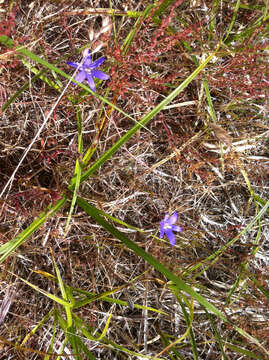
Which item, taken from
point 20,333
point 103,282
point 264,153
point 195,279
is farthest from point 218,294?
point 20,333

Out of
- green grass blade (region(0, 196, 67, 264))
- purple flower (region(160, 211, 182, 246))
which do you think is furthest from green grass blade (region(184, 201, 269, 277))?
green grass blade (region(0, 196, 67, 264))

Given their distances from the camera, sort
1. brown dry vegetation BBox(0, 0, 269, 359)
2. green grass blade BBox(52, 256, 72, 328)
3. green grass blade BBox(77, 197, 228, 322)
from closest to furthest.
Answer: green grass blade BBox(77, 197, 228, 322) → green grass blade BBox(52, 256, 72, 328) → brown dry vegetation BBox(0, 0, 269, 359)

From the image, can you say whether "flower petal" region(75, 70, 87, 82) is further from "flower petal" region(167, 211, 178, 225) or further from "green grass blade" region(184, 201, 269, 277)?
"green grass blade" region(184, 201, 269, 277)

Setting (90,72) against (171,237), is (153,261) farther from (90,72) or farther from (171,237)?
(90,72)

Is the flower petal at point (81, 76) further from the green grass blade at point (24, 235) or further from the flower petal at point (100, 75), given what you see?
the green grass blade at point (24, 235)

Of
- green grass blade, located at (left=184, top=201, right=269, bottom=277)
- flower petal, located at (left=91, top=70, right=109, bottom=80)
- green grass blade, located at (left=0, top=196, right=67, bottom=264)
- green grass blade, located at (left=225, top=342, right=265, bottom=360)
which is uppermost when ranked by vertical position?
flower petal, located at (left=91, top=70, right=109, bottom=80)

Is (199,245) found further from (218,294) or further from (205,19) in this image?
(205,19)

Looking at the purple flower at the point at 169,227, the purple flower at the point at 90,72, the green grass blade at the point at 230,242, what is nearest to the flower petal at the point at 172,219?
the purple flower at the point at 169,227
